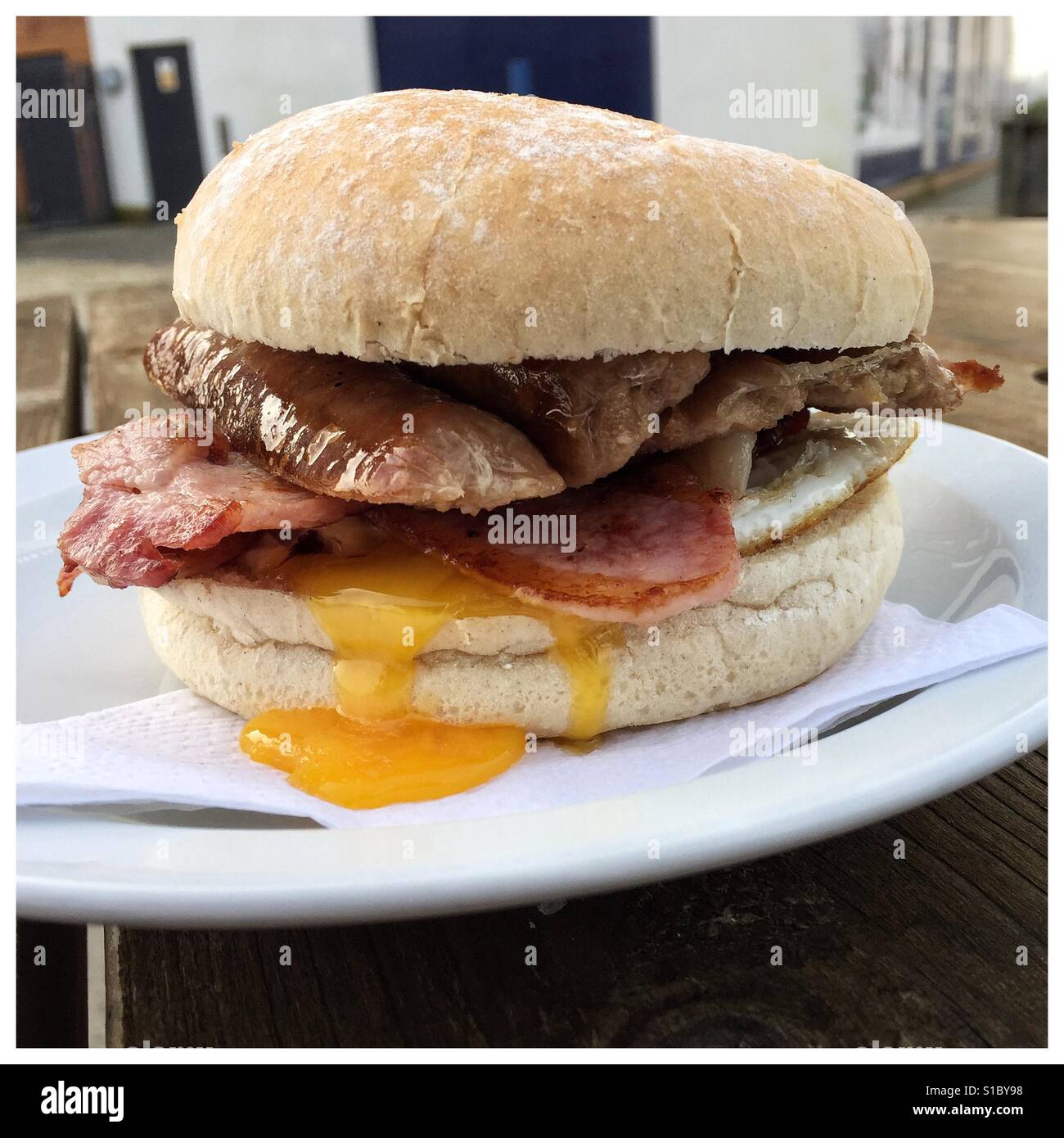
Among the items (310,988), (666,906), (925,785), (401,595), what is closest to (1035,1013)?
(925,785)

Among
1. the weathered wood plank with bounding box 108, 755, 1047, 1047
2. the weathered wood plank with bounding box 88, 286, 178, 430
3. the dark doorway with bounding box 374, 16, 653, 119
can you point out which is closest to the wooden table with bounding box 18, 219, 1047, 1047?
the weathered wood plank with bounding box 108, 755, 1047, 1047

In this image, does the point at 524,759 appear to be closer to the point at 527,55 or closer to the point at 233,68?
the point at 527,55

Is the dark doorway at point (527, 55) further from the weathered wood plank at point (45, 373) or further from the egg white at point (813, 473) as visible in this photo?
the egg white at point (813, 473)

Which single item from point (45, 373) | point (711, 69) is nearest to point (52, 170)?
point (711, 69)

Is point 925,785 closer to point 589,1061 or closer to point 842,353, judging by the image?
point 589,1061

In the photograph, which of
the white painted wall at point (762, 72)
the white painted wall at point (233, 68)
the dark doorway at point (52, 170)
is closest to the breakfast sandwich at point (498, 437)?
the white painted wall at point (762, 72)

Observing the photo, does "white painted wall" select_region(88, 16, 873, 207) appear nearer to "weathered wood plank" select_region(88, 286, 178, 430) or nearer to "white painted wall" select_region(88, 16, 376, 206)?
"white painted wall" select_region(88, 16, 376, 206)
